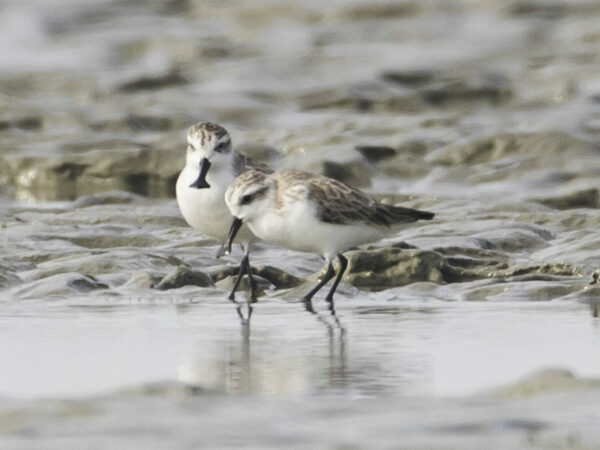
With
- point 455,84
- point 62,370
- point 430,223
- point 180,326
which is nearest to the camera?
point 62,370

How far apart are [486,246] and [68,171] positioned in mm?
5353

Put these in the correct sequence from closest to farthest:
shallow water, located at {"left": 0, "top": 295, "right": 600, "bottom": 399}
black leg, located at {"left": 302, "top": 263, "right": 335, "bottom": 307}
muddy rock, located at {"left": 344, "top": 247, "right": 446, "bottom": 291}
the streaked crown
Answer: shallow water, located at {"left": 0, "top": 295, "right": 600, "bottom": 399} → black leg, located at {"left": 302, "top": 263, "right": 335, "bottom": 307} → muddy rock, located at {"left": 344, "top": 247, "right": 446, "bottom": 291} → the streaked crown

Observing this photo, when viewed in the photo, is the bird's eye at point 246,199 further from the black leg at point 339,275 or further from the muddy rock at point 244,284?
the black leg at point 339,275

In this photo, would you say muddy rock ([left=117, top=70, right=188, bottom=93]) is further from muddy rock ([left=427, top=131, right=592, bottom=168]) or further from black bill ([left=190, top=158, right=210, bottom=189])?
black bill ([left=190, top=158, right=210, bottom=189])

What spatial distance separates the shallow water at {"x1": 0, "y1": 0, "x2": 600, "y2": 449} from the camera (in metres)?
4.54

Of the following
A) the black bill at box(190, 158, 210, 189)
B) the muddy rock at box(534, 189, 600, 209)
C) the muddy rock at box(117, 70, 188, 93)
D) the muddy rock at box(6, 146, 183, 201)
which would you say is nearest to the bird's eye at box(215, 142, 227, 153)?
the black bill at box(190, 158, 210, 189)

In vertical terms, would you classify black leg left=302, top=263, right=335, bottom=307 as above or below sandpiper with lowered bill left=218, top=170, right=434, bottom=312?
below

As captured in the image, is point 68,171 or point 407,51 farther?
point 407,51

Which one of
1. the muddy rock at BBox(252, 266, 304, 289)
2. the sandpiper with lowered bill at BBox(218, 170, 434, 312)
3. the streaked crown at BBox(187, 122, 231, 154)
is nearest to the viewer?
the sandpiper with lowered bill at BBox(218, 170, 434, 312)

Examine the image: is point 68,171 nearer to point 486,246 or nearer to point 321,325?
point 486,246

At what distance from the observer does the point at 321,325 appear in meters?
7.11

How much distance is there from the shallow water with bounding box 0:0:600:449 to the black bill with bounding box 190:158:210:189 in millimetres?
641

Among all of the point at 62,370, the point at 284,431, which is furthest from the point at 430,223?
the point at 284,431

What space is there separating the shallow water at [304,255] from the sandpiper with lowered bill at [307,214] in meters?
0.34
